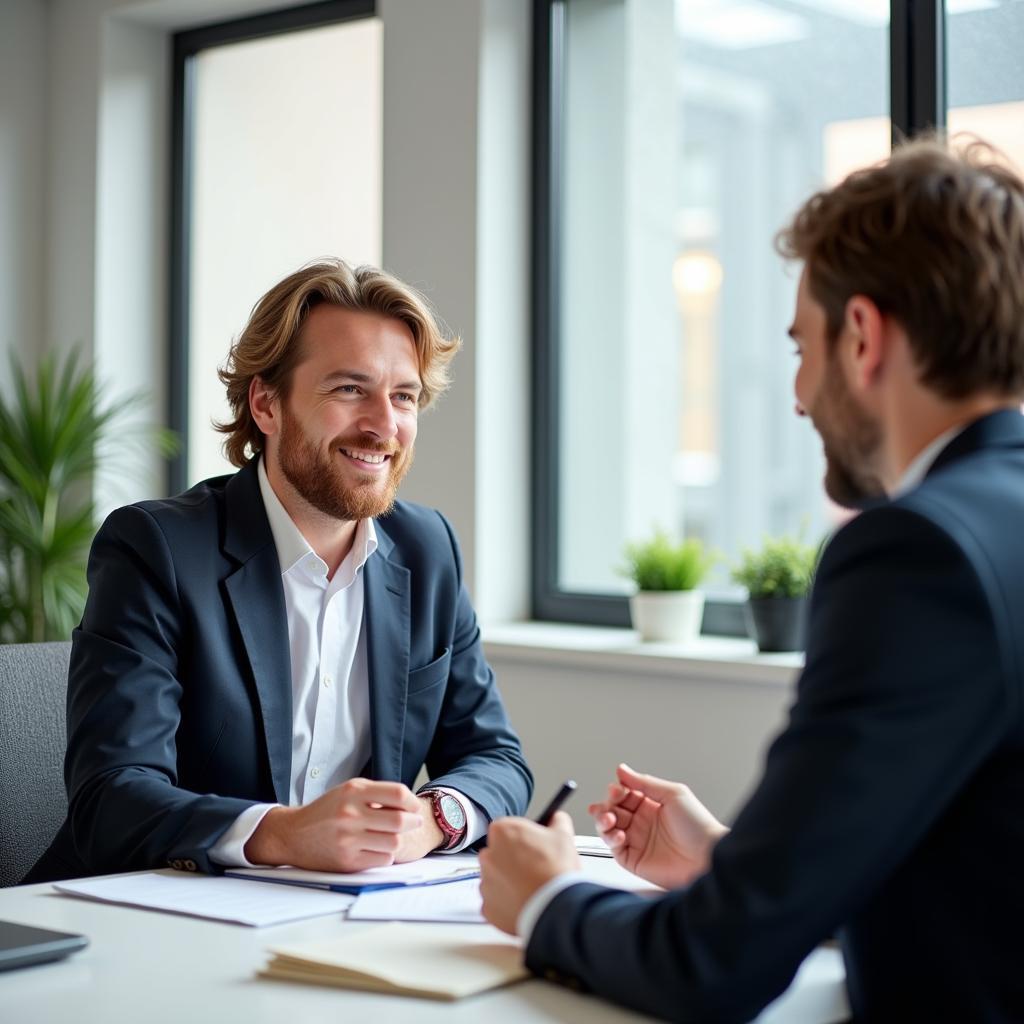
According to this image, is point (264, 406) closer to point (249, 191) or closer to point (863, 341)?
point (863, 341)

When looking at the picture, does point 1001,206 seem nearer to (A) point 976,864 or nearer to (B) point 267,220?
(A) point 976,864

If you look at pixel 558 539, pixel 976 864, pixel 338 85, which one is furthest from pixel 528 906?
pixel 338 85

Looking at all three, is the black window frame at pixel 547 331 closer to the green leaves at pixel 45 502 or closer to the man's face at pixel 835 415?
the green leaves at pixel 45 502

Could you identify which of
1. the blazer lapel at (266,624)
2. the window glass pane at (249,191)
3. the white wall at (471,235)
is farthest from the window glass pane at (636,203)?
the blazer lapel at (266,624)

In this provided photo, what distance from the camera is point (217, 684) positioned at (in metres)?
2.01

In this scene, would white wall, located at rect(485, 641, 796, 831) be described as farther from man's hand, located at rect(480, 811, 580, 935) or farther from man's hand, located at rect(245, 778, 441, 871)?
man's hand, located at rect(480, 811, 580, 935)

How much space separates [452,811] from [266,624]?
1.29 feet

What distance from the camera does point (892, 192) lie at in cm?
120

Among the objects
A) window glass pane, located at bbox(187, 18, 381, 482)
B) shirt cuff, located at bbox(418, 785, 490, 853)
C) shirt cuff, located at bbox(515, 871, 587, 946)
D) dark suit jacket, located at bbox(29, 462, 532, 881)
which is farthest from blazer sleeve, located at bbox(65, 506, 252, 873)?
window glass pane, located at bbox(187, 18, 381, 482)

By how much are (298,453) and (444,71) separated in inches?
73.9

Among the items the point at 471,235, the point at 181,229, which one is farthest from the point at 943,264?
the point at 181,229

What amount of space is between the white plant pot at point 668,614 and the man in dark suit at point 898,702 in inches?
87.2

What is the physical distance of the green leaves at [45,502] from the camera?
168 inches

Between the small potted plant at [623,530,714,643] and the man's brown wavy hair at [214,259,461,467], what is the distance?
1.24 metres
